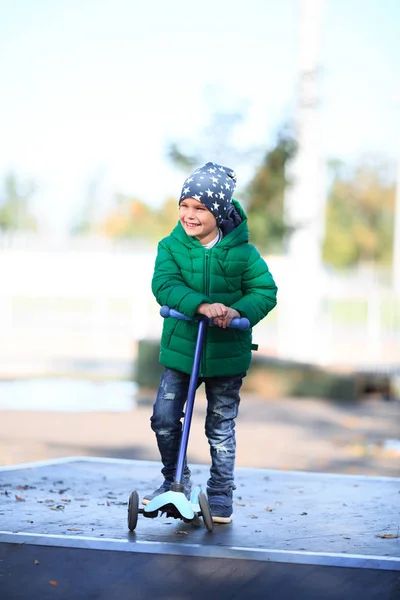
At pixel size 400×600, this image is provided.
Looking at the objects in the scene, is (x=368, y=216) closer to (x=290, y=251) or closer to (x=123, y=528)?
(x=290, y=251)

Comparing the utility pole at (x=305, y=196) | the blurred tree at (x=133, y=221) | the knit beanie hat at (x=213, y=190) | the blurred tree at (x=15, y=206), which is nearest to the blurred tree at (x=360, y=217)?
the blurred tree at (x=133, y=221)

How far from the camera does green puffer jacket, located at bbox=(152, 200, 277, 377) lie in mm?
4746

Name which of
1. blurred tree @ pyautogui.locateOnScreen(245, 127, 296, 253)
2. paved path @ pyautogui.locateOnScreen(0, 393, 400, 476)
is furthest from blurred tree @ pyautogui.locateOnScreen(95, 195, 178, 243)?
paved path @ pyautogui.locateOnScreen(0, 393, 400, 476)

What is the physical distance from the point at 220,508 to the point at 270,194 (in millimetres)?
11080

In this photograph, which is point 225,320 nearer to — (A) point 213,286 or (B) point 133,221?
(A) point 213,286

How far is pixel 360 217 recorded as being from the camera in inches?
3031

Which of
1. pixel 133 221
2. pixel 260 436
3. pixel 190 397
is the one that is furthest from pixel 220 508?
pixel 133 221

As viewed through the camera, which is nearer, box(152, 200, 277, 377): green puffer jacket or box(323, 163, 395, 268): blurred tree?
box(152, 200, 277, 377): green puffer jacket

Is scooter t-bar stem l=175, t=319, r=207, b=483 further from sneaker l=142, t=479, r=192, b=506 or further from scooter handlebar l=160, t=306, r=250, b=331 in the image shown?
sneaker l=142, t=479, r=192, b=506

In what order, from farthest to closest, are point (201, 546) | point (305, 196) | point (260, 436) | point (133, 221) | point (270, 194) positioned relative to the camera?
point (133, 221), point (305, 196), point (270, 194), point (260, 436), point (201, 546)

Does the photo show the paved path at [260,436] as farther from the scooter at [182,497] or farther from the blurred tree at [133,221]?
the blurred tree at [133,221]

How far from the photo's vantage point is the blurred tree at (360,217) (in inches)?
2803

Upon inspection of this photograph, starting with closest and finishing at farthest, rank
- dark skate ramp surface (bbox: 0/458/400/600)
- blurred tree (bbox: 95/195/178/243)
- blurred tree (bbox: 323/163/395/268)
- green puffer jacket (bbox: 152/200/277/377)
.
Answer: dark skate ramp surface (bbox: 0/458/400/600)
green puffer jacket (bbox: 152/200/277/377)
blurred tree (bbox: 95/195/178/243)
blurred tree (bbox: 323/163/395/268)

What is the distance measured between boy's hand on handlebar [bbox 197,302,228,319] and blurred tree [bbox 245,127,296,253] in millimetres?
10971
